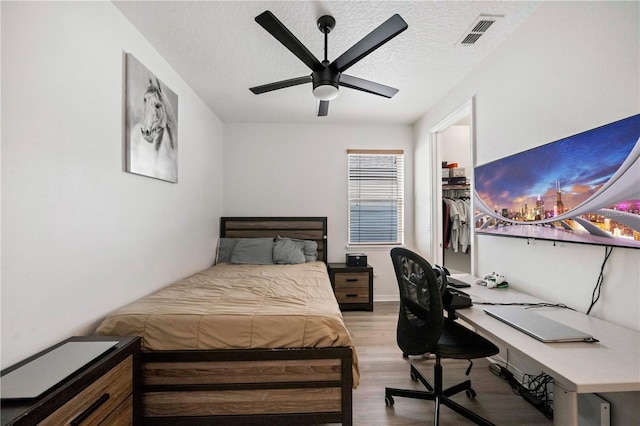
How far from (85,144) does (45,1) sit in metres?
0.69

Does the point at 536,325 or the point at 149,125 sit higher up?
the point at 149,125

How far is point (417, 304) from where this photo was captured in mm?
1630

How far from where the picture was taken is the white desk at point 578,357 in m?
0.87

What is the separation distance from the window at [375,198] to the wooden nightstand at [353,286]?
1.92 ft

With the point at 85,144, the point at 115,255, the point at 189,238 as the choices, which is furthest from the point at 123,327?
the point at 189,238

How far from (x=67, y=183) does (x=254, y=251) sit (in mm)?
2254

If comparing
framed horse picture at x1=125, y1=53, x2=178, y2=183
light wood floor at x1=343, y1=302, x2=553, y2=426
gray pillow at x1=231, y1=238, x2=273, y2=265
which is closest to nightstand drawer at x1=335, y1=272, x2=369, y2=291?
light wood floor at x1=343, y1=302, x2=553, y2=426

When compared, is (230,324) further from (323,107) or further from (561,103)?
(561,103)

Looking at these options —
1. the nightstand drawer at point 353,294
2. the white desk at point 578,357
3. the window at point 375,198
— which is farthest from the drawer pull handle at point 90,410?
the window at point 375,198

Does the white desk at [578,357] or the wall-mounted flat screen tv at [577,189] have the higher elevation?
the wall-mounted flat screen tv at [577,189]

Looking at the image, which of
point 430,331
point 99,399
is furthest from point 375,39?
point 99,399

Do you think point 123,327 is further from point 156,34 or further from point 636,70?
point 636,70

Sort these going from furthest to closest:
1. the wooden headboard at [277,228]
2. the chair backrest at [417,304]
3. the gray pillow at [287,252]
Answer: the wooden headboard at [277,228] < the gray pillow at [287,252] < the chair backrest at [417,304]

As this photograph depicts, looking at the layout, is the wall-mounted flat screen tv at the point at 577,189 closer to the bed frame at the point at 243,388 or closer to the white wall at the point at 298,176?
the bed frame at the point at 243,388
